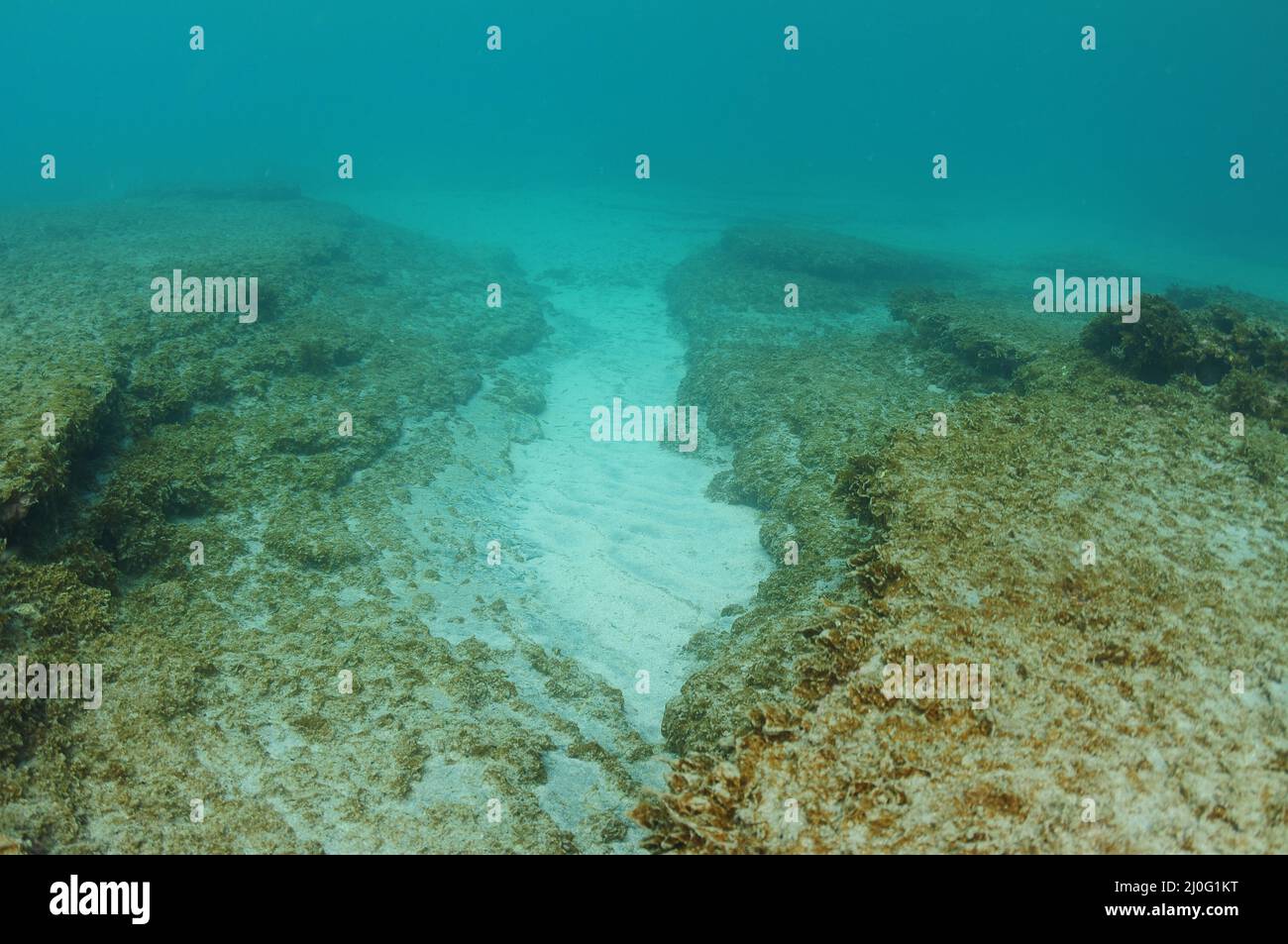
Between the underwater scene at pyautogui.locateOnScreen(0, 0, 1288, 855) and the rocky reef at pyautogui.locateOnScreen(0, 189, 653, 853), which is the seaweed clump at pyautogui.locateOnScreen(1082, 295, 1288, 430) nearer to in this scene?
the underwater scene at pyautogui.locateOnScreen(0, 0, 1288, 855)

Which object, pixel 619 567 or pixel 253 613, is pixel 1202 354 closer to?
pixel 619 567

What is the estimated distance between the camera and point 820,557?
9961 mm

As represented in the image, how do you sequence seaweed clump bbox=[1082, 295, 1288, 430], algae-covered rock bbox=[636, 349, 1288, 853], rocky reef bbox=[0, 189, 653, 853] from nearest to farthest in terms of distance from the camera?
algae-covered rock bbox=[636, 349, 1288, 853]
rocky reef bbox=[0, 189, 653, 853]
seaweed clump bbox=[1082, 295, 1288, 430]

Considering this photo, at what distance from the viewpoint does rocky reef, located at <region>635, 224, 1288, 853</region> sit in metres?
4.57

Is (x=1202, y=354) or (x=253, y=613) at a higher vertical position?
(x=1202, y=354)

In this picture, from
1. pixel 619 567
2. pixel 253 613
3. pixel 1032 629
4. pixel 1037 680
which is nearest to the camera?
pixel 1037 680

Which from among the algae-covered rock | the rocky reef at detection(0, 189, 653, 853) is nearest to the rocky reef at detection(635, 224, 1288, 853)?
the algae-covered rock

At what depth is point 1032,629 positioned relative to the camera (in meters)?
6.07

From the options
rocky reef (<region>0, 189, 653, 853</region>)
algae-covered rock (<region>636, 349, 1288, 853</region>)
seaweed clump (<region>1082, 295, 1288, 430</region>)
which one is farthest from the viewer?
seaweed clump (<region>1082, 295, 1288, 430</region>)

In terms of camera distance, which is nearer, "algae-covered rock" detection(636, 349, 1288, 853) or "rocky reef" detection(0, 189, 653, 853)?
"algae-covered rock" detection(636, 349, 1288, 853)

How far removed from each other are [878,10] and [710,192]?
7204 inches

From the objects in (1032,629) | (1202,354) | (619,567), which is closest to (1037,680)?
(1032,629)

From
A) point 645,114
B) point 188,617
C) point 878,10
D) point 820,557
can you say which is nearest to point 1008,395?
point 820,557
